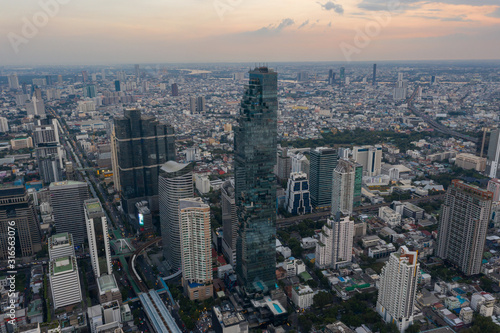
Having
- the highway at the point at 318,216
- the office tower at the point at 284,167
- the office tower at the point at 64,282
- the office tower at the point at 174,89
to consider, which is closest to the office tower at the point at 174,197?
the office tower at the point at 64,282

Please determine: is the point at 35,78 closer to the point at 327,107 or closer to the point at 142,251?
the point at 327,107

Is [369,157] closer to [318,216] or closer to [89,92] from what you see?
[318,216]

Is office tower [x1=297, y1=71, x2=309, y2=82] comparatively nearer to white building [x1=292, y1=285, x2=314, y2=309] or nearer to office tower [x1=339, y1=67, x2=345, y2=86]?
office tower [x1=339, y1=67, x2=345, y2=86]

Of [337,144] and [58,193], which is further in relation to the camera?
[337,144]

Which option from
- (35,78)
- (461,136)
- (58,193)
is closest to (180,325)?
(58,193)

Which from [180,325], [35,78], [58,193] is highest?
[35,78]

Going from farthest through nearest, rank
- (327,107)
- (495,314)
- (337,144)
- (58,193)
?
(327,107) < (337,144) < (58,193) < (495,314)
